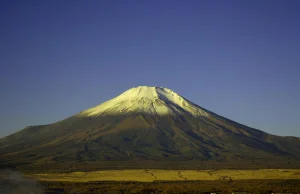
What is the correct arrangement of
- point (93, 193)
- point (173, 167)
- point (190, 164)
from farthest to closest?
point (190, 164) < point (173, 167) < point (93, 193)

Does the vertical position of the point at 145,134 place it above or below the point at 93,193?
above

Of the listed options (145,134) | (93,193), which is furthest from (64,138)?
(93,193)

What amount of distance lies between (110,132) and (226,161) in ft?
183

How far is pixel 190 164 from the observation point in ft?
483

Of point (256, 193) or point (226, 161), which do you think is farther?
point (226, 161)

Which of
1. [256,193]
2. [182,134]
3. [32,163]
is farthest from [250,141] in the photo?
[256,193]

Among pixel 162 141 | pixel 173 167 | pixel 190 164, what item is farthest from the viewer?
pixel 162 141

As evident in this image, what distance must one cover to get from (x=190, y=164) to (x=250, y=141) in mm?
58673

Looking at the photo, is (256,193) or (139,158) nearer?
(256,193)

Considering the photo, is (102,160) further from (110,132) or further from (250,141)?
(250,141)

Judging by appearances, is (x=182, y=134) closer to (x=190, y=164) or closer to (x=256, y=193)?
(x=190, y=164)

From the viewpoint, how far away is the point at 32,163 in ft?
485

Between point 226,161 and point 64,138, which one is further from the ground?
point 64,138

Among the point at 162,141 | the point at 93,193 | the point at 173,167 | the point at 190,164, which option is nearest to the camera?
the point at 93,193
